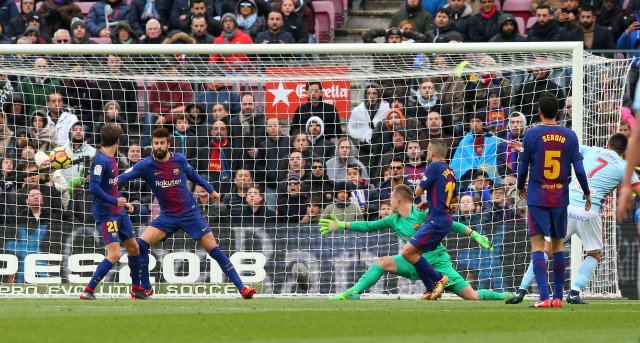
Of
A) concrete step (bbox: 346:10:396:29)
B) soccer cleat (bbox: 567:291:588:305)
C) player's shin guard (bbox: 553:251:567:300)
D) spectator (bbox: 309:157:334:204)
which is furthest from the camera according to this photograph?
concrete step (bbox: 346:10:396:29)

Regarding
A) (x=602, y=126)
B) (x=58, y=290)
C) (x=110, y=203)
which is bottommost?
(x=58, y=290)

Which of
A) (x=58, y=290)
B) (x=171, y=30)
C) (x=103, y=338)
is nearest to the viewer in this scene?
(x=103, y=338)

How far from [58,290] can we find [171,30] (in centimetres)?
610

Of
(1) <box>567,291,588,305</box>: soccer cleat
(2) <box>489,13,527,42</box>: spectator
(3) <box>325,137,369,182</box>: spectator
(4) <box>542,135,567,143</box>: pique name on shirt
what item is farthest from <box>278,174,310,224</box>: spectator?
(4) <box>542,135,567,143</box>: pique name on shirt

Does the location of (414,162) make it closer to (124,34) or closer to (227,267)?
(227,267)

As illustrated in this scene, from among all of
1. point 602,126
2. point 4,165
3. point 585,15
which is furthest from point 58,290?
point 585,15

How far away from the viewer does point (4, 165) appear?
1727 cm

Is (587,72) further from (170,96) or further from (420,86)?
(170,96)

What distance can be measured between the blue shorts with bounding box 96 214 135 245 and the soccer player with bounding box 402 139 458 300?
3409mm

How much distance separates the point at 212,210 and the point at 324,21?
565 centimetres

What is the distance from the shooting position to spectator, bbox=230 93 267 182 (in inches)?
686

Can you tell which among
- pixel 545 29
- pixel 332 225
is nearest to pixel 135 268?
pixel 332 225

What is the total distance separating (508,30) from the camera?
1855cm

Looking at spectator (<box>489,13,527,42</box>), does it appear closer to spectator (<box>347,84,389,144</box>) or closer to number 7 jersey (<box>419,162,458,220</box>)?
spectator (<box>347,84,389,144</box>)
